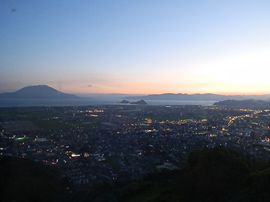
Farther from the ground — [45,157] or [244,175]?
[244,175]

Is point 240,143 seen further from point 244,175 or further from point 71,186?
point 244,175

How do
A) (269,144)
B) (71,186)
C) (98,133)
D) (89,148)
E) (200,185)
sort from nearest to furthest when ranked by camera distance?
(200,185) → (71,186) → (89,148) → (269,144) → (98,133)

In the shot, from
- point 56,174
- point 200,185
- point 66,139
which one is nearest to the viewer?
point 200,185

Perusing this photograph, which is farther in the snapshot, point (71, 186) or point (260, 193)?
point (71, 186)

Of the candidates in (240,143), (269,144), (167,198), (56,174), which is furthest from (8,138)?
(167,198)

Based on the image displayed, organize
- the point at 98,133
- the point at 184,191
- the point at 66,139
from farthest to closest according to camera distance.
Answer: the point at 98,133, the point at 66,139, the point at 184,191

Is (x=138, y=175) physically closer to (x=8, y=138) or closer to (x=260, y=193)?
(x=260, y=193)

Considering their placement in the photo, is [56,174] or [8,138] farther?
[8,138]

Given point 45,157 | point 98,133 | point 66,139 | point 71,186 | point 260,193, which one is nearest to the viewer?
point 260,193

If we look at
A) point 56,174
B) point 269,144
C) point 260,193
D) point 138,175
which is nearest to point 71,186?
point 56,174
